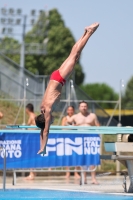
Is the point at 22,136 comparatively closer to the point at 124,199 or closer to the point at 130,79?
the point at 124,199

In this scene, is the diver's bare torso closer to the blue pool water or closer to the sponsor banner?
the blue pool water

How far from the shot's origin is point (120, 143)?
497 inches

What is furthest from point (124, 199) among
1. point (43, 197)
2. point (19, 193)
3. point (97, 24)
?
point (97, 24)

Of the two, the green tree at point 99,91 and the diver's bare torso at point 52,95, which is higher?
the green tree at point 99,91

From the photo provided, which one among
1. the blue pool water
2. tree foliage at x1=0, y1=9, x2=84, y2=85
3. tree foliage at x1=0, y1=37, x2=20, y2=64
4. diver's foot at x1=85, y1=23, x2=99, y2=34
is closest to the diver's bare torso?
diver's foot at x1=85, y1=23, x2=99, y2=34

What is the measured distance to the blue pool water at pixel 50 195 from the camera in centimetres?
1067

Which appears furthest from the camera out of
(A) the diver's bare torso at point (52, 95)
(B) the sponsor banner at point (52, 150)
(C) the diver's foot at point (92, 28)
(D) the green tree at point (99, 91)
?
(D) the green tree at point (99, 91)

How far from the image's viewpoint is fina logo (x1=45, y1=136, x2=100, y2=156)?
14.4 metres

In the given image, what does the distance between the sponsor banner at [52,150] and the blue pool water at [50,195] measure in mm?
1623

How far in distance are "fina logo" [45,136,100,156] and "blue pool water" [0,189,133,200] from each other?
83.6 inches

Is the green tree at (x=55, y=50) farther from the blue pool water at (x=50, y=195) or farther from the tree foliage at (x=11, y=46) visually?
the blue pool water at (x=50, y=195)

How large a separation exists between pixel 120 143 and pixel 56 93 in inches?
100

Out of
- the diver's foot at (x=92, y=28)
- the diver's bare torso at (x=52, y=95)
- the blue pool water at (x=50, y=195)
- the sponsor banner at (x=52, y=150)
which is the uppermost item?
the diver's foot at (x=92, y=28)

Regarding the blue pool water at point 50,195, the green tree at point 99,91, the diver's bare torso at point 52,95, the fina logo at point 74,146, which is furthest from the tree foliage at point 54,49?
the diver's bare torso at point 52,95
